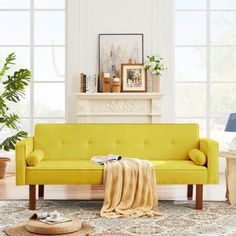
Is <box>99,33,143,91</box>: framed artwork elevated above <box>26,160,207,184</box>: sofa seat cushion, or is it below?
above

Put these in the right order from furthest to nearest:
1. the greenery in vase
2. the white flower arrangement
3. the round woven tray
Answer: the white flower arrangement
the greenery in vase
the round woven tray

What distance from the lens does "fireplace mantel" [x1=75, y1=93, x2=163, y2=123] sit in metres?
6.88

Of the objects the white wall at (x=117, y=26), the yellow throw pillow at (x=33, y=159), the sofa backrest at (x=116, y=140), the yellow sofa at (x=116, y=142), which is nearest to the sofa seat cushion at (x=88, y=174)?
the yellow throw pillow at (x=33, y=159)

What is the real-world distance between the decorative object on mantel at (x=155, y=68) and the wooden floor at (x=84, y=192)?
1.60 m

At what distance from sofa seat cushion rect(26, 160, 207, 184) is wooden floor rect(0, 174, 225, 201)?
0.72 meters

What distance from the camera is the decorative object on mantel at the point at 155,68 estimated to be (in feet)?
22.5

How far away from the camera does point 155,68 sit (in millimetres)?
6852

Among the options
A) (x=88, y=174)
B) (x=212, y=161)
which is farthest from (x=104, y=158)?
(x=212, y=161)

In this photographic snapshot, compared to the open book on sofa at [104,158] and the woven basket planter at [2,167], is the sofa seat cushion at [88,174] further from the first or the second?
the woven basket planter at [2,167]

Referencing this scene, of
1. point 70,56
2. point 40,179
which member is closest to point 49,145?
point 40,179

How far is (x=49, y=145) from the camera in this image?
5195mm

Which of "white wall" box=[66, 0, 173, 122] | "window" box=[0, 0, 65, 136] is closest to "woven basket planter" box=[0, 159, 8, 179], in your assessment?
"window" box=[0, 0, 65, 136]

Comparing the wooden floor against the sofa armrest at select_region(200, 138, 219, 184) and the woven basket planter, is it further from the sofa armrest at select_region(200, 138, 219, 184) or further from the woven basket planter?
the sofa armrest at select_region(200, 138, 219, 184)

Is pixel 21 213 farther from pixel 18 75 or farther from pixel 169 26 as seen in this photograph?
pixel 169 26
